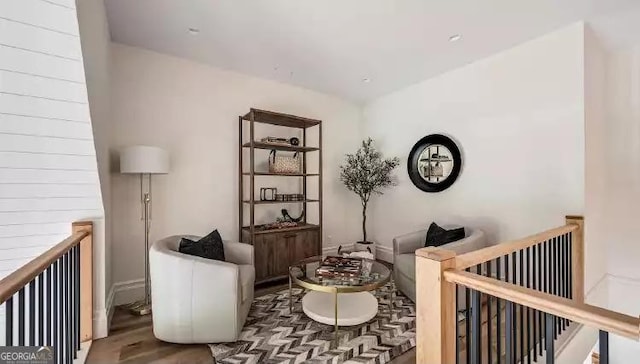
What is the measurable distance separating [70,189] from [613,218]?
549 centimetres

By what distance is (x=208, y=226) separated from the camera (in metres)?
3.72

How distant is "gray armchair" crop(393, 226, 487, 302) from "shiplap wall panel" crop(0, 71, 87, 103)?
308cm

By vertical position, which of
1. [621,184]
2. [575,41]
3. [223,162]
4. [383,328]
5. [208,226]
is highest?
[575,41]

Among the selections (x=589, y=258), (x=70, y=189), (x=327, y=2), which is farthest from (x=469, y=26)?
(x=70, y=189)

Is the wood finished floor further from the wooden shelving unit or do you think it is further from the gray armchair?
the wooden shelving unit

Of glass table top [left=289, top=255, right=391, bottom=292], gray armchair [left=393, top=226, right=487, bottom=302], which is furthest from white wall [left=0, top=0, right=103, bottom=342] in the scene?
gray armchair [left=393, top=226, right=487, bottom=302]

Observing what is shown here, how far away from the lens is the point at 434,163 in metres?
4.13

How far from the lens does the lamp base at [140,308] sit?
2921mm

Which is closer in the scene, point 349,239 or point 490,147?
point 490,147

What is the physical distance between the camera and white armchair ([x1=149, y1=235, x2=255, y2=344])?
2281 millimetres

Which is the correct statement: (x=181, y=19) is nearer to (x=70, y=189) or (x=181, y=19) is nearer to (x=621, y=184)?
(x=70, y=189)

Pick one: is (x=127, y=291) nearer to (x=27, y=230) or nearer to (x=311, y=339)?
(x=27, y=230)

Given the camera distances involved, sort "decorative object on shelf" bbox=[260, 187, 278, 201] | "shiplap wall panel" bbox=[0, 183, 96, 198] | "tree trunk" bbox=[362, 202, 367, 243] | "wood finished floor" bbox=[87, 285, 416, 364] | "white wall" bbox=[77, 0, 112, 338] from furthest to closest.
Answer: "tree trunk" bbox=[362, 202, 367, 243] < "decorative object on shelf" bbox=[260, 187, 278, 201] < "wood finished floor" bbox=[87, 285, 416, 364] < "shiplap wall panel" bbox=[0, 183, 96, 198] < "white wall" bbox=[77, 0, 112, 338]

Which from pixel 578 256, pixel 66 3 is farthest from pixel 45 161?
pixel 578 256
